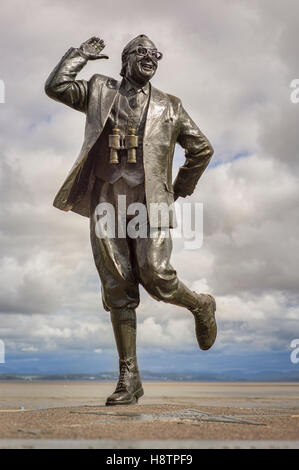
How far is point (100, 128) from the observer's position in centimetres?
645

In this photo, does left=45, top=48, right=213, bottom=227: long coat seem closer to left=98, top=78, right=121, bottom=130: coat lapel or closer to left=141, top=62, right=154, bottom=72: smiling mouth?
left=98, top=78, right=121, bottom=130: coat lapel

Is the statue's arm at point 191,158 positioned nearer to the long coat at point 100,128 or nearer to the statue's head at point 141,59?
the long coat at point 100,128

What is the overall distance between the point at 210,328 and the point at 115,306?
120 centimetres

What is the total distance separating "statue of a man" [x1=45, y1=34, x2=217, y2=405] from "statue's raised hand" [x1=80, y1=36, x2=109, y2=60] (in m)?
0.01

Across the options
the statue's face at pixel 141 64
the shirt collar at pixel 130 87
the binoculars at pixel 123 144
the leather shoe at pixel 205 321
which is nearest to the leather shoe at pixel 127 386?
the leather shoe at pixel 205 321

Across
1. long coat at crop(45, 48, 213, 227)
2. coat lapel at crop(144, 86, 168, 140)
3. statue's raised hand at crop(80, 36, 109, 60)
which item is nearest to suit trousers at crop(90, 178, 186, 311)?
long coat at crop(45, 48, 213, 227)

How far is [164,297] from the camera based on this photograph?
646 centimetres

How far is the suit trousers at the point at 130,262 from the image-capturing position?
633 centimetres

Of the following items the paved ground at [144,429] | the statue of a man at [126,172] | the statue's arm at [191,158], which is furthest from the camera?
the statue's arm at [191,158]

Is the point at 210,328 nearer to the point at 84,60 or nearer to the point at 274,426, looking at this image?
the point at 274,426

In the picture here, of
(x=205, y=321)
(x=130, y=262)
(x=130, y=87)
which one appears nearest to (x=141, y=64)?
(x=130, y=87)

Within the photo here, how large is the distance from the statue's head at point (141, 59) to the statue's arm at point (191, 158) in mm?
619

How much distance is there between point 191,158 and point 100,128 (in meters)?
1.24
